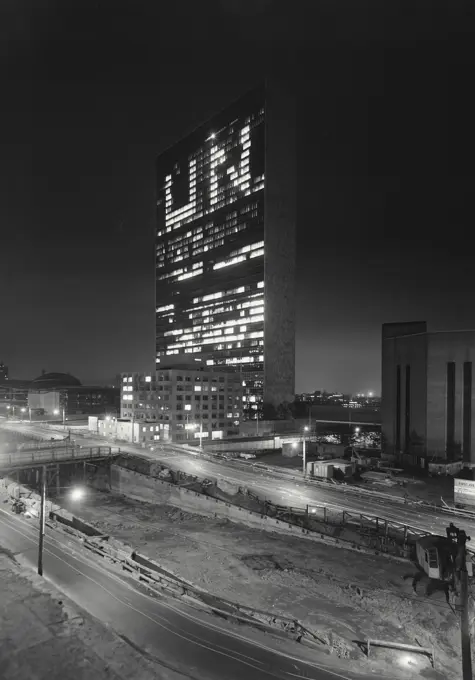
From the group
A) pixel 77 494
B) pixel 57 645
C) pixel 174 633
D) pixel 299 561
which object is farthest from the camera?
pixel 77 494

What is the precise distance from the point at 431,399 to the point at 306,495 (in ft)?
115

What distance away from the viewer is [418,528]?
3966 centimetres

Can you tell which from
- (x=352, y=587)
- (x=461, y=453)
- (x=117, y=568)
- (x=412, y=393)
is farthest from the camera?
(x=412, y=393)

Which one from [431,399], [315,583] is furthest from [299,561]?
[431,399]

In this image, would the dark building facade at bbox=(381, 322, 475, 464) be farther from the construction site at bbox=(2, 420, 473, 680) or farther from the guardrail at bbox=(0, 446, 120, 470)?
the guardrail at bbox=(0, 446, 120, 470)

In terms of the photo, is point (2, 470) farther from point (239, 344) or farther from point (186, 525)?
point (239, 344)

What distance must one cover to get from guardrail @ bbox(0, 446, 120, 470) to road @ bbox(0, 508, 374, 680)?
3676cm

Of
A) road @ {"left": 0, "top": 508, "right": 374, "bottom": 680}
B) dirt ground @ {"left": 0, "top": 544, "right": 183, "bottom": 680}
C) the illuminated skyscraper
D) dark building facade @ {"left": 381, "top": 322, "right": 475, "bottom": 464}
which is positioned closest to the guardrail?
road @ {"left": 0, "top": 508, "right": 374, "bottom": 680}

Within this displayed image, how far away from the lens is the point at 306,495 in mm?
50750

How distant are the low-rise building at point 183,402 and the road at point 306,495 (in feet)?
94.9

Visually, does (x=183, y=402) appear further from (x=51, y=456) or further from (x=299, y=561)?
(x=299, y=561)

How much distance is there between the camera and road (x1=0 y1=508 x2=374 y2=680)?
55.9 ft

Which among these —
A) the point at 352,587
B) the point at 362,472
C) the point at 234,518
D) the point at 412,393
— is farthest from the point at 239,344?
the point at 352,587

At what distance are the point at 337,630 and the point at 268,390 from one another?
A: 487ft
